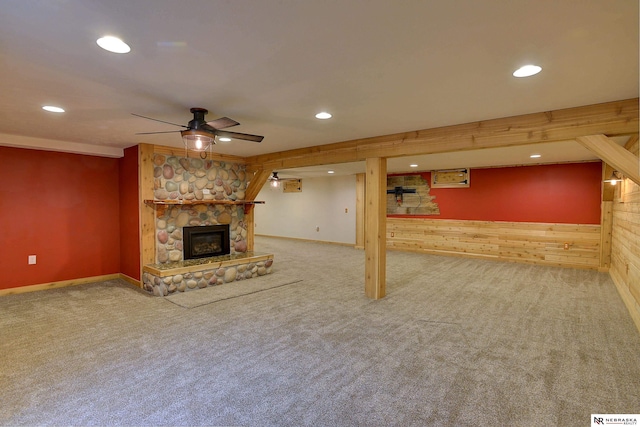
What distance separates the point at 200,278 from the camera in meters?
5.09

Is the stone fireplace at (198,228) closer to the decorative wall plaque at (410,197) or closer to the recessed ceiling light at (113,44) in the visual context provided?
the recessed ceiling light at (113,44)

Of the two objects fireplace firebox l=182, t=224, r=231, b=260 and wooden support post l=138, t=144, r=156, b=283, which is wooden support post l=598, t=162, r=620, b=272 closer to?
fireplace firebox l=182, t=224, r=231, b=260

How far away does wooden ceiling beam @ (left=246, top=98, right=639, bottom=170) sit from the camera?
2.85 metres

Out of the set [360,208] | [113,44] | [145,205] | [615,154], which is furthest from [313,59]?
[360,208]

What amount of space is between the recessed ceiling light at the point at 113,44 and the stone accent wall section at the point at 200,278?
3.52m

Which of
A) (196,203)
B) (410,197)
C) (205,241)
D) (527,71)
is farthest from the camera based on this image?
(410,197)

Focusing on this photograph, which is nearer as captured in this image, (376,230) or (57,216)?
(376,230)

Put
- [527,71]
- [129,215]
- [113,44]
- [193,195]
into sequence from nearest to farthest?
[113,44] → [527,71] → [129,215] → [193,195]

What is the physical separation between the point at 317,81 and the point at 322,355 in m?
2.36

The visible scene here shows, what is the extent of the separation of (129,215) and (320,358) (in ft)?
14.6

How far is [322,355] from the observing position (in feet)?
9.39

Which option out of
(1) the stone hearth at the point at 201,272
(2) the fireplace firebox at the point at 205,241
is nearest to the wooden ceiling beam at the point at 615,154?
(1) the stone hearth at the point at 201,272

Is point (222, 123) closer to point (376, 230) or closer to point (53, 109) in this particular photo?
point (53, 109)

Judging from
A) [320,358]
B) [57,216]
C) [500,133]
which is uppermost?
[500,133]
